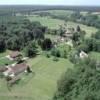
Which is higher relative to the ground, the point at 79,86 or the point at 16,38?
the point at 79,86

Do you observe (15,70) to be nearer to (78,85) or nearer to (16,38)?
(78,85)

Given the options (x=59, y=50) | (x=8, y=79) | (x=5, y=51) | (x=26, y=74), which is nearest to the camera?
(x=8, y=79)

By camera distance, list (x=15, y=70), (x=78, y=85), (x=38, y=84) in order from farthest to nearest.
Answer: (x=15, y=70) < (x=38, y=84) < (x=78, y=85)

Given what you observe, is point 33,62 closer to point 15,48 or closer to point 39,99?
point 15,48

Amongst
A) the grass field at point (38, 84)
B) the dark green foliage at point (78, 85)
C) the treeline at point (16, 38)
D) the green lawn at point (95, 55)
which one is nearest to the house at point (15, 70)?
the grass field at point (38, 84)

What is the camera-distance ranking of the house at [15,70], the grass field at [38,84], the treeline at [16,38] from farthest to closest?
1. the treeline at [16,38]
2. the house at [15,70]
3. the grass field at [38,84]

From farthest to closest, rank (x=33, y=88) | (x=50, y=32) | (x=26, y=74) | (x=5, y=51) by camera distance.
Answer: (x=50, y=32) < (x=5, y=51) < (x=26, y=74) < (x=33, y=88)

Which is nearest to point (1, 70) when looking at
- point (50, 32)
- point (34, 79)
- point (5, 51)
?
point (34, 79)

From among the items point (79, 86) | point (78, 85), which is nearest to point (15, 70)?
point (78, 85)

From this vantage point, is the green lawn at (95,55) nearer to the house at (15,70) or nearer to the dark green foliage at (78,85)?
the house at (15,70)
